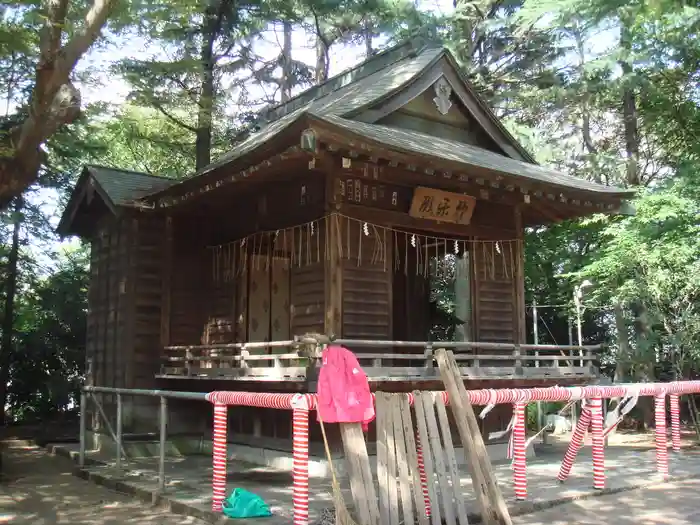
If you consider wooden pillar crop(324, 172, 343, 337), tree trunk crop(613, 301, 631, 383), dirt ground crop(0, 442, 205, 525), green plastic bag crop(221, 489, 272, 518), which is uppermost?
wooden pillar crop(324, 172, 343, 337)

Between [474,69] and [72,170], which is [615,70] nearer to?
[474,69]

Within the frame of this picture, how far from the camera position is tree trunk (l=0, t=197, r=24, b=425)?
646 inches

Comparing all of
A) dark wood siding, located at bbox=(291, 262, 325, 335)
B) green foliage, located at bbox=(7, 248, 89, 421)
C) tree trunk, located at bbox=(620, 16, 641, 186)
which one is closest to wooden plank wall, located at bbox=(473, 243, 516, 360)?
dark wood siding, located at bbox=(291, 262, 325, 335)

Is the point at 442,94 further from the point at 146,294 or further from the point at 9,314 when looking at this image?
the point at 9,314

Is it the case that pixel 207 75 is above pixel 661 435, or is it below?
above

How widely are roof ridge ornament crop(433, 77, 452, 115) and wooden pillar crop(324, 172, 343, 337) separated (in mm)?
3589

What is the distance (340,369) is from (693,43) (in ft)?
46.9

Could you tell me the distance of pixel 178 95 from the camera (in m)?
16.1

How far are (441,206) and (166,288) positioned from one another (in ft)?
17.1

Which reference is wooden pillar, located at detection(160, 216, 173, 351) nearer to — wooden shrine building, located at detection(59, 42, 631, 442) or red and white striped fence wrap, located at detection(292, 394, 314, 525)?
wooden shrine building, located at detection(59, 42, 631, 442)

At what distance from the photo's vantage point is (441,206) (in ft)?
35.1

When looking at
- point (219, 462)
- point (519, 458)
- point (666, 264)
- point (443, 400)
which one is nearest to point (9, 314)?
point (219, 462)

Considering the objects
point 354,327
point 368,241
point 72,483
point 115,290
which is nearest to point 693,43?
point 368,241

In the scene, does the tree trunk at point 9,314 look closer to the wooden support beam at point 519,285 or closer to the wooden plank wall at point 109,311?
the wooden plank wall at point 109,311
